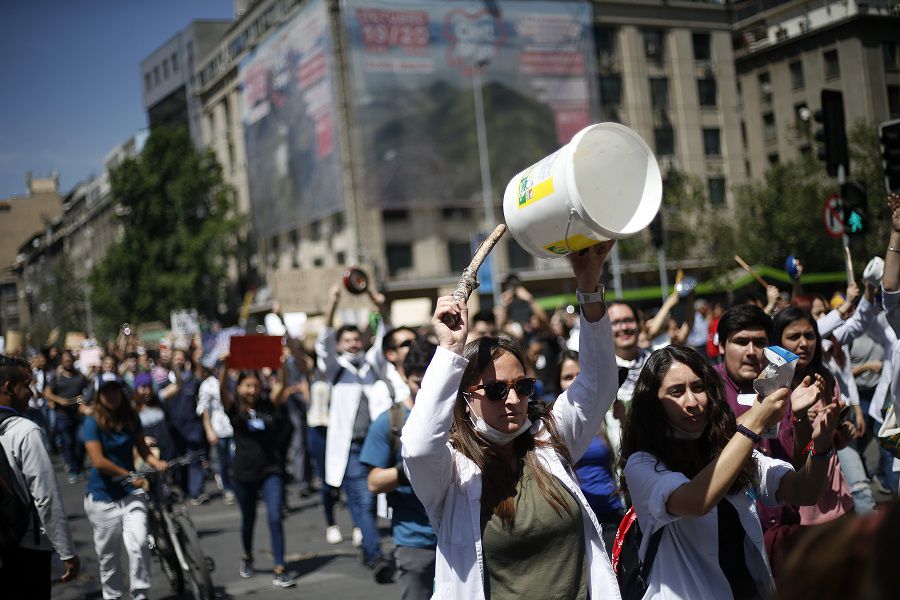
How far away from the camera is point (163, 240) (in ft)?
171

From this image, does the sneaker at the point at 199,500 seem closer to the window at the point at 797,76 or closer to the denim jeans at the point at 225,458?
the denim jeans at the point at 225,458

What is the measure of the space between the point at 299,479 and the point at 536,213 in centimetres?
1124

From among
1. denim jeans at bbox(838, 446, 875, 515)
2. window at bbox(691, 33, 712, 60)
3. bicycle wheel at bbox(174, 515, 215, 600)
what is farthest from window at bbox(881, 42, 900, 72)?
window at bbox(691, 33, 712, 60)

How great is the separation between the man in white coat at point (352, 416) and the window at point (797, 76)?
3773 centimetres

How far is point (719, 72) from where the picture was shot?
49531 millimetres

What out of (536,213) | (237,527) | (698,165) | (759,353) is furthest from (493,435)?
(698,165)

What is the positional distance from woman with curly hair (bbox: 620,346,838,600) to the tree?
4945cm

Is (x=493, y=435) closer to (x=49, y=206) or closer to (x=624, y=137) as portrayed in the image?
(x=624, y=137)

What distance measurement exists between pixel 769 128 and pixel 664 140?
5.48 meters

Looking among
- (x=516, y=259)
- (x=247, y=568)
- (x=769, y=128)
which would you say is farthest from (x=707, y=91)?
(x=247, y=568)

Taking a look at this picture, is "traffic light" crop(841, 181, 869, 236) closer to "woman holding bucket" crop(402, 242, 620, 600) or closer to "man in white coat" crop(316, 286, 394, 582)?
"man in white coat" crop(316, 286, 394, 582)

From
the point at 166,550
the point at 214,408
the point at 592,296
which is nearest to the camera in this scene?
the point at 592,296

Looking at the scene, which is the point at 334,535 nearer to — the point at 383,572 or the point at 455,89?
the point at 383,572

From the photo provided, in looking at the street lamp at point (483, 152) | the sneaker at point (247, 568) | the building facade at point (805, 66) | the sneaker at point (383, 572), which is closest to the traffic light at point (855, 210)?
the sneaker at point (383, 572)
